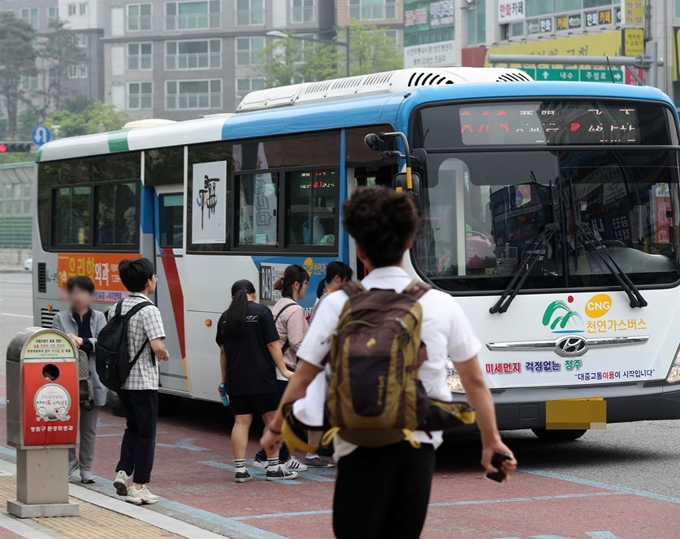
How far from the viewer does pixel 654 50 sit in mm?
30188

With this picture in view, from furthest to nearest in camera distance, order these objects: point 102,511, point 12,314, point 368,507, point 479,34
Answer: point 479,34 → point 12,314 → point 102,511 → point 368,507

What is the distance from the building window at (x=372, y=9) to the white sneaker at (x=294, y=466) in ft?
252

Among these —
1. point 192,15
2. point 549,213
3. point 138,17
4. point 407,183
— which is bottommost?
point 549,213

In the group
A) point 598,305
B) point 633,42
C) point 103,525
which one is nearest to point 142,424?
point 103,525

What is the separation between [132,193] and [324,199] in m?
3.60

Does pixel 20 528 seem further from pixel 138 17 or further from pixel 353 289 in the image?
pixel 138 17

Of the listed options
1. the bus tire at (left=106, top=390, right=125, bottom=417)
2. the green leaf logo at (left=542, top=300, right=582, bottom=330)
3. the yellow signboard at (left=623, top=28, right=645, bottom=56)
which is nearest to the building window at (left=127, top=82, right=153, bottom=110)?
the yellow signboard at (left=623, top=28, right=645, bottom=56)

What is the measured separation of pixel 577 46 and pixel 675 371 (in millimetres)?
36175

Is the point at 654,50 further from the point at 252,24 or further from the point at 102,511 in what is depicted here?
the point at 252,24

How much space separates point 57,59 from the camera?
363 feet

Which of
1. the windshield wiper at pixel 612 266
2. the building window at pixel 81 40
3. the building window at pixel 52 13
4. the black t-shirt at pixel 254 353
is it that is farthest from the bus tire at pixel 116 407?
the building window at pixel 52 13

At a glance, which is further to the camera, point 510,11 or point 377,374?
point 510,11

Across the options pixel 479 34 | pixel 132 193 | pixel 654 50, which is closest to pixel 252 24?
pixel 479 34

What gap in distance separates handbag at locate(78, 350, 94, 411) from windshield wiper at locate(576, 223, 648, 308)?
12.4ft
